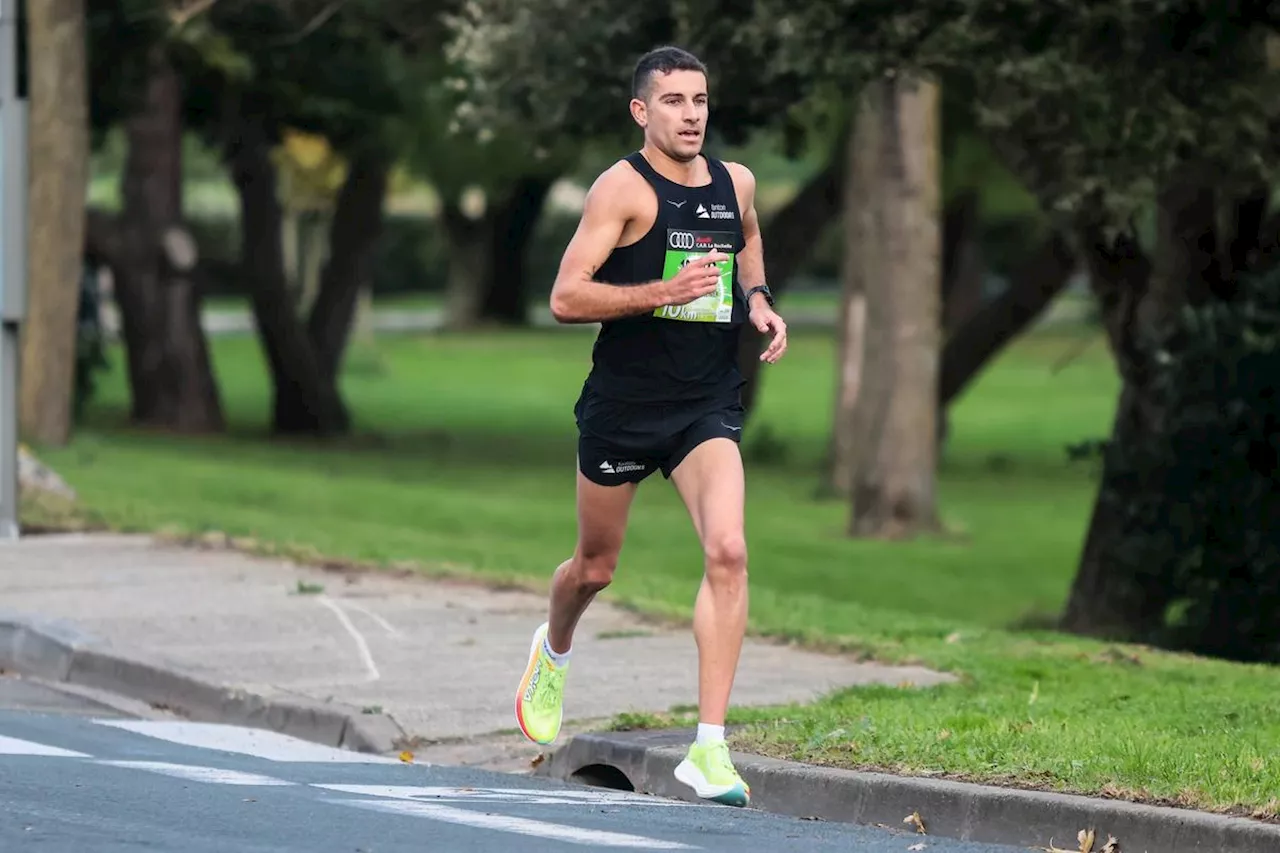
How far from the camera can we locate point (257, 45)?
91.8 feet

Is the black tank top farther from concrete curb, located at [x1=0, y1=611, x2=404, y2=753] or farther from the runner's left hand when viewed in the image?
concrete curb, located at [x1=0, y1=611, x2=404, y2=753]

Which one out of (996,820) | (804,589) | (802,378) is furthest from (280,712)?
(802,378)

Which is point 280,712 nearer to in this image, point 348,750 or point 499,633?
point 348,750

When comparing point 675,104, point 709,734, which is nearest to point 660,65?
point 675,104

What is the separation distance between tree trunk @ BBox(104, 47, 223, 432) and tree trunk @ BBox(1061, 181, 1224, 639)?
630 inches

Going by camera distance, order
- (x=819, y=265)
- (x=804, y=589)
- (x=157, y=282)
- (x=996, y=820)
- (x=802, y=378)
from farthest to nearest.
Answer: (x=819, y=265) < (x=802, y=378) < (x=157, y=282) < (x=804, y=589) < (x=996, y=820)

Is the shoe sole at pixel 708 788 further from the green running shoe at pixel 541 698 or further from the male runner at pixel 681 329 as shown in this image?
the green running shoe at pixel 541 698

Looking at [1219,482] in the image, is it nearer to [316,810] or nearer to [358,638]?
[358,638]

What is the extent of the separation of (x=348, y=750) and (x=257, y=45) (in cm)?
1980

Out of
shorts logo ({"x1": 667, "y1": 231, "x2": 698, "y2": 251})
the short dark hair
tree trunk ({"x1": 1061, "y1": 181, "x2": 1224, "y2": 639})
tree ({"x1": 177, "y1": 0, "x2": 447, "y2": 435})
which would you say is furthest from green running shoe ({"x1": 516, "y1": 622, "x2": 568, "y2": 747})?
tree ({"x1": 177, "y1": 0, "x2": 447, "y2": 435})

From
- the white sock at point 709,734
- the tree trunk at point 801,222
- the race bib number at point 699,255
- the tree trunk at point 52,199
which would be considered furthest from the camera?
Result: the tree trunk at point 801,222

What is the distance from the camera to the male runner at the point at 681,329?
749cm

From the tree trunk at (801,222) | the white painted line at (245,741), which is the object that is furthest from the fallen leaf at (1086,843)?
the tree trunk at (801,222)

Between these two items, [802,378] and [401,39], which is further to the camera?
[802,378]
